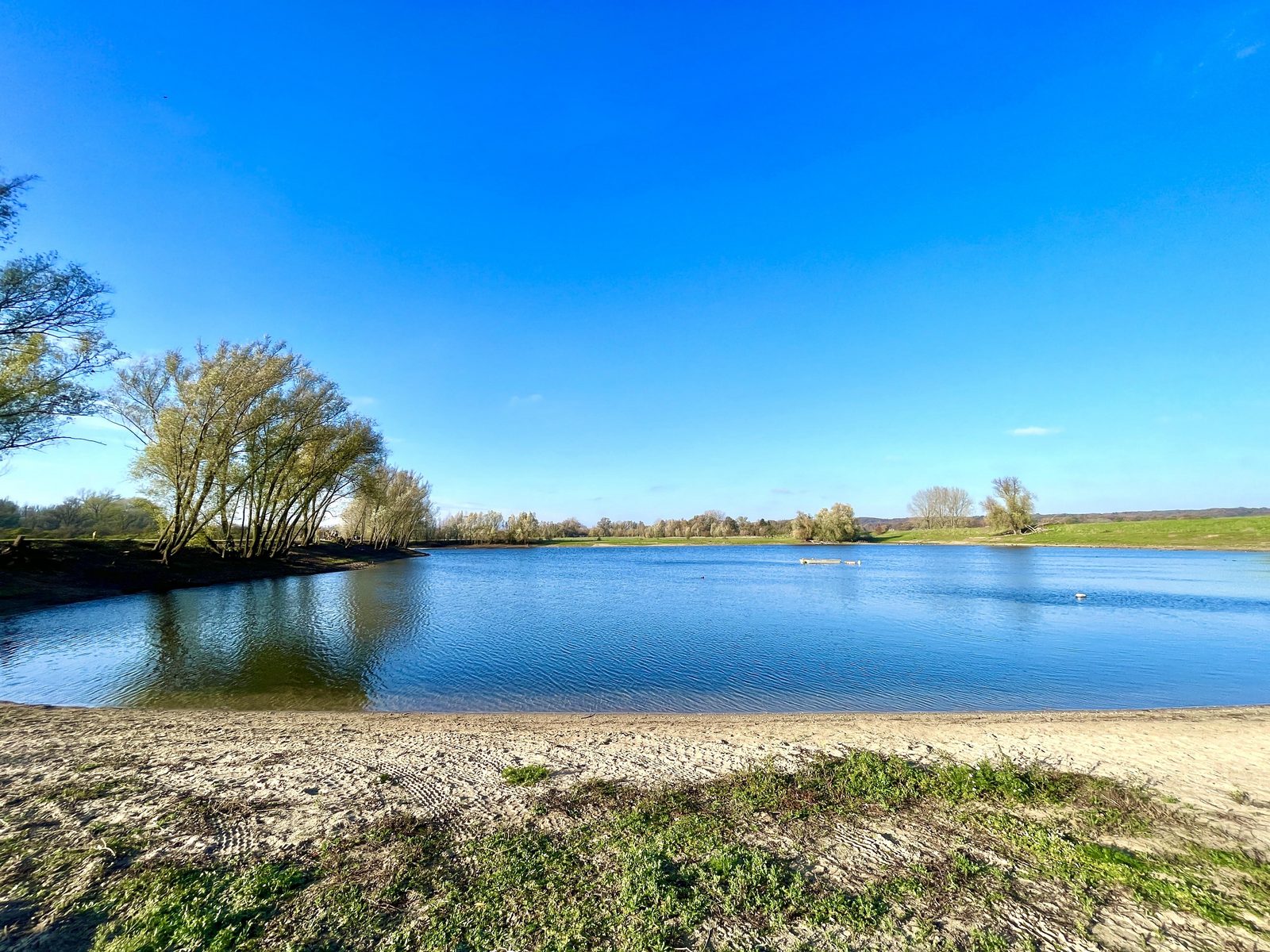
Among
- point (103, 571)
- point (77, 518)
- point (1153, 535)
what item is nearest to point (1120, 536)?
point (1153, 535)

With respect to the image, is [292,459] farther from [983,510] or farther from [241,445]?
[983,510]

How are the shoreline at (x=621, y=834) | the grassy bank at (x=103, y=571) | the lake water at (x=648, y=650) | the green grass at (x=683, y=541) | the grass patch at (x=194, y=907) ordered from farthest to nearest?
the green grass at (x=683, y=541) < the grassy bank at (x=103, y=571) < the lake water at (x=648, y=650) < the shoreline at (x=621, y=834) < the grass patch at (x=194, y=907)

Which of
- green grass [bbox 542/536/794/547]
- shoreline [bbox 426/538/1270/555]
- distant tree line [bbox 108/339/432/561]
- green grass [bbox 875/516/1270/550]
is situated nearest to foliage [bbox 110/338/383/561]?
distant tree line [bbox 108/339/432/561]

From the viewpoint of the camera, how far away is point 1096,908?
3.88m

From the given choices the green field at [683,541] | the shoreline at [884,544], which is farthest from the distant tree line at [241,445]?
the green field at [683,541]

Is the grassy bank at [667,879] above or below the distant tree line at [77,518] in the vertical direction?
below

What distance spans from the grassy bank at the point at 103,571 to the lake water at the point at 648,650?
1.48 meters

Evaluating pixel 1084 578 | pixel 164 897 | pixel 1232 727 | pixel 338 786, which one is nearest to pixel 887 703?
pixel 1232 727

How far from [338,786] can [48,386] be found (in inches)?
1028

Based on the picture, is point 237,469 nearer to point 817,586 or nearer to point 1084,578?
point 817,586

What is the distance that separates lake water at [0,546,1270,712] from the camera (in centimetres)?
1113

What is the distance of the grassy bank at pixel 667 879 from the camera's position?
3.53 meters

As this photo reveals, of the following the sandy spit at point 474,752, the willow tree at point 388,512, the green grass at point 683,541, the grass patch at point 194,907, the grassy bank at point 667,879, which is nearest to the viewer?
the grass patch at point 194,907

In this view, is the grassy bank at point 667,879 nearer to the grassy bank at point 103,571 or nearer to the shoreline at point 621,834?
the shoreline at point 621,834
